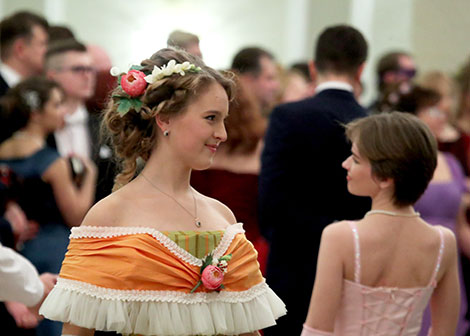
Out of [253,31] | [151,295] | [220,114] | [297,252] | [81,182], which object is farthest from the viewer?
→ [253,31]

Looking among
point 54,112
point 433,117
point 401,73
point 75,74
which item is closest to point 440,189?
point 433,117

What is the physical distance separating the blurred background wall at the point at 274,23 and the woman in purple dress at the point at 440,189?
144 inches

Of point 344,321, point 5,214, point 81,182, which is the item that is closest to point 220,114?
point 344,321

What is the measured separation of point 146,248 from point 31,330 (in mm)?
1996

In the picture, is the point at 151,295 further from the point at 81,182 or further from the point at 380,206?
the point at 81,182

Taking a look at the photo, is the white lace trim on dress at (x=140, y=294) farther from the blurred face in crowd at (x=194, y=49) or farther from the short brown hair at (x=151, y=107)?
the blurred face in crowd at (x=194, y=49)

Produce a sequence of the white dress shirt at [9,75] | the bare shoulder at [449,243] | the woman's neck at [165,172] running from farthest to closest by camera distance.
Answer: the white dress shirt at [9,75], the bare shoulder at [449,243], the woman's neck at [165,172]

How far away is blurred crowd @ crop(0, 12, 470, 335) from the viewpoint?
394cm

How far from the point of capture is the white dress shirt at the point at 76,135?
15.7 feet

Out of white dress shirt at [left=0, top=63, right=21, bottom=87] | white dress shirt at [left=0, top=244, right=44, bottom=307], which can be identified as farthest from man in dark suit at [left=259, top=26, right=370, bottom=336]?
white dress shirt at [left=0, top=63, right=21, bottom=87]

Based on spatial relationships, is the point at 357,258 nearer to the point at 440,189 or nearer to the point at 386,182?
the point at 386,182

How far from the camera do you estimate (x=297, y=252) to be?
3371 mm

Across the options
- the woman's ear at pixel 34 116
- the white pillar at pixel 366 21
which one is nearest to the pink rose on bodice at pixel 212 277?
the woman's ear at pixel 34 116

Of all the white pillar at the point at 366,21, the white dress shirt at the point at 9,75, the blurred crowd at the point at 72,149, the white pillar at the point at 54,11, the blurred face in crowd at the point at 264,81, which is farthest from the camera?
the white pillar at the point at 54,11
